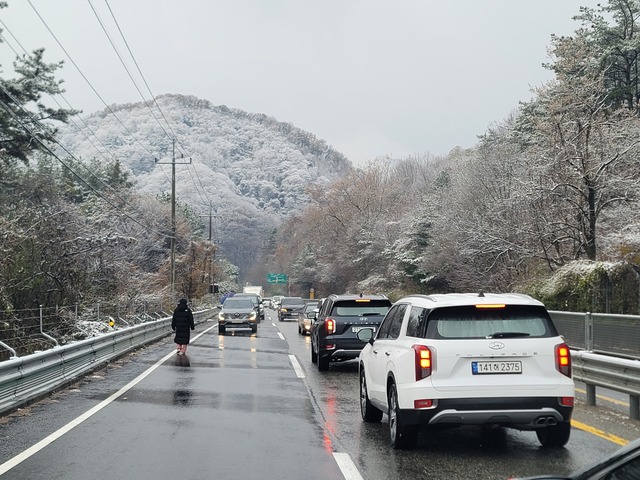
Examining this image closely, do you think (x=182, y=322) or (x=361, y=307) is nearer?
(x=361, y=307)

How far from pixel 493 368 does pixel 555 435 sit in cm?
127

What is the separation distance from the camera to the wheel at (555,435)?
8.60 metres

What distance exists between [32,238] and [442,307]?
17.6m

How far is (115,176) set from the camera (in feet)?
264

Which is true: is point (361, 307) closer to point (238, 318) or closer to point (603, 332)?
point (603, 332)

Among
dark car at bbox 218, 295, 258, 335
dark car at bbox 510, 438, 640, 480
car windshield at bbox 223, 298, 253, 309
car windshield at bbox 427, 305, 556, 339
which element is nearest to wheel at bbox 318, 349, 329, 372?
car windshield at bbox 427, 305, 556, 339

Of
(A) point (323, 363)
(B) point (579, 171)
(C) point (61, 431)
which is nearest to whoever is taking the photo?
(C) point (61, 431)

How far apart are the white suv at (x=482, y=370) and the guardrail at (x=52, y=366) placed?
6.05 m

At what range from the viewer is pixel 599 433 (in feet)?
32.0

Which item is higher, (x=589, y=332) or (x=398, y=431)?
(x=589, y=332)

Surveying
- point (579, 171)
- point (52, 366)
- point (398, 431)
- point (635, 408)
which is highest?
point (579, 171)

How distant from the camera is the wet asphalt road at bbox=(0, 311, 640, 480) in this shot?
25.0 feet

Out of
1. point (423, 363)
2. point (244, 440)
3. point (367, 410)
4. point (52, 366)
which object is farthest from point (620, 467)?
point (52, 366)

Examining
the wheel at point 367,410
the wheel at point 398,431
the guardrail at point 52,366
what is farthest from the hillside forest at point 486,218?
the wheel at point 398,431
